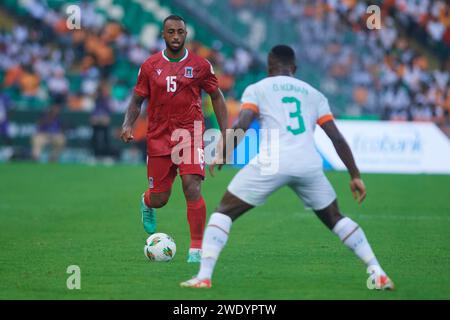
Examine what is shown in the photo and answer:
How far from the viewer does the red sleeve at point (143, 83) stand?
10.9 m

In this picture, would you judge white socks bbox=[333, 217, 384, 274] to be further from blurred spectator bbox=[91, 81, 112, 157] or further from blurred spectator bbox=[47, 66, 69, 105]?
blurred spectator bbox=[47, 66, 69, 105]

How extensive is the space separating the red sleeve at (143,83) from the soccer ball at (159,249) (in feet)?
5.19

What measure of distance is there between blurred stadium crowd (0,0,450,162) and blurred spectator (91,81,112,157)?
4cm

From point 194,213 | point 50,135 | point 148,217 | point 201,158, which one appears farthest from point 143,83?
point 50,135

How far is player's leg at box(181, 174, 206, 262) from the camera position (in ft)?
35.3

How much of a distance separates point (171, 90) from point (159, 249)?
174cm

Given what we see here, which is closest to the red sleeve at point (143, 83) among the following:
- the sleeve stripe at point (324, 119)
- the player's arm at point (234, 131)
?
the player's arm at point (234, 131)

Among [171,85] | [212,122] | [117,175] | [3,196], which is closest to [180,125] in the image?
[171,85]

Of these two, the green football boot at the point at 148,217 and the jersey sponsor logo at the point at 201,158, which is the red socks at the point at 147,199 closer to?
the green football boot at the point at 148,217

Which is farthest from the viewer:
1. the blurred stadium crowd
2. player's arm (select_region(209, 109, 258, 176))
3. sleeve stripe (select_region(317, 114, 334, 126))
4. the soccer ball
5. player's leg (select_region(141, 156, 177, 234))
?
the blurred stadium crowd

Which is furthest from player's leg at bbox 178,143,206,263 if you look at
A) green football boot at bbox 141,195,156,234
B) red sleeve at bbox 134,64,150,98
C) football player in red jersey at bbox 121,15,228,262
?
green football boot at bbox 141,195,156,234

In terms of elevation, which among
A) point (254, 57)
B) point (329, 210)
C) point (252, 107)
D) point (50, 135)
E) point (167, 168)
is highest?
point (254, 57)

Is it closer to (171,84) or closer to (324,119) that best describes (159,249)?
(171,84)

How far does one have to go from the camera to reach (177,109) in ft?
35.9
